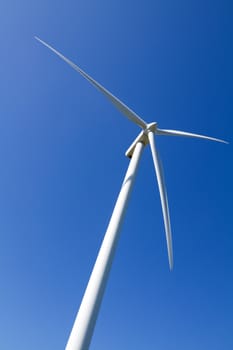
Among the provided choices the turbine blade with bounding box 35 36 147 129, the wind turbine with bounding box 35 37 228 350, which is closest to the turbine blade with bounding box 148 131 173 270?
the wind turbine with bounding box 35 37 228 350

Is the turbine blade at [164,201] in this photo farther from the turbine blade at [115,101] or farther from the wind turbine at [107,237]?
the turbine blade at [115,101]

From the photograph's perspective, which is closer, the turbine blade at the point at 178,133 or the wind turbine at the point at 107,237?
the wind turbine at the point at 107,237

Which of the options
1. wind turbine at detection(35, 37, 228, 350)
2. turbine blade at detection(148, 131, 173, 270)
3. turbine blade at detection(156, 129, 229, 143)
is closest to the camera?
wind turbine at detection(35, 37, 228, 350)

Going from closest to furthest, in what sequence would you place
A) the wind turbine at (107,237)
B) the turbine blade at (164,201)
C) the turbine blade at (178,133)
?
the wind turbine at (107,237), the turbine blade at (164,201), the turbine blade at (178,133)

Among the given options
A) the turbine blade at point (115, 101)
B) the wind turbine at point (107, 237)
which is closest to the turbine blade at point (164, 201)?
the wind turbine at point (107, 237)

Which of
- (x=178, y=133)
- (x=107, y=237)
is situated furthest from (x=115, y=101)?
(x=107, y=237)

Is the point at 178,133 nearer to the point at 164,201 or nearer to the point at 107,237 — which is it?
the point at 164,201

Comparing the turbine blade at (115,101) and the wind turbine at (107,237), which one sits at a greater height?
the turbine blade at (115,101)

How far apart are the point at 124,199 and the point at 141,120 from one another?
8.48m

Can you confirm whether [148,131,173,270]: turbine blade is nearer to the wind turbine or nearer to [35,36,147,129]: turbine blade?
the wind turbine

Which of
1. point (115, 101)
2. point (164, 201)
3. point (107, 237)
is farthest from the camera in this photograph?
point (115, 101)

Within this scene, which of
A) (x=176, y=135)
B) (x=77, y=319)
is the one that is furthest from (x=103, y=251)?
(x=176, y=135)

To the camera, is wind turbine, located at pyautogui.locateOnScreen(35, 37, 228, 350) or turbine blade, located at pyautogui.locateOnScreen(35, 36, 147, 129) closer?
wind turbine, located at pyautogui.locateOnScreen(35, 37, 228, 350)

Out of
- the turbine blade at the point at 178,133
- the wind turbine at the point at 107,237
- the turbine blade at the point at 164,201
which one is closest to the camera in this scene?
the wind turbine at the point at 107,237
